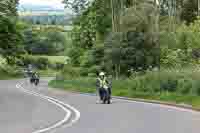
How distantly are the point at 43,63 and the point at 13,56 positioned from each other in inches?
1134

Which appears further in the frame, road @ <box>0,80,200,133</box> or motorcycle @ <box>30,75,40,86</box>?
motorcycle @ <box>30,75,40,86</box>

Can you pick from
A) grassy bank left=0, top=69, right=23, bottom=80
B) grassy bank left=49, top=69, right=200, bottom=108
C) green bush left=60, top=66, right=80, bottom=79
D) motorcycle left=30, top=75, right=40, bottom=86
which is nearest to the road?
grassy bank left=49, top=69, right=200, bottom=108

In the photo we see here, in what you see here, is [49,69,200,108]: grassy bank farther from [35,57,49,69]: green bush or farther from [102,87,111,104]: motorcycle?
[35,57,49,69]: green bush

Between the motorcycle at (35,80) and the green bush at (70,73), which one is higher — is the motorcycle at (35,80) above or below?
below

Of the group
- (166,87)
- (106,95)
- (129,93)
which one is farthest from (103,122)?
(129,93)

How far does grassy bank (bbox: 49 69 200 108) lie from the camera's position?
28125 millimetres

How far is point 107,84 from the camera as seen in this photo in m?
29.5

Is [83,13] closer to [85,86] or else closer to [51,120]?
[85,86]

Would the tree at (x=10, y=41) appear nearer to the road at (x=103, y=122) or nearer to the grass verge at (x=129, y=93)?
the grass verge at (x=129, y=93)

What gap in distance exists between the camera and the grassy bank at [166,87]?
92.3 feet

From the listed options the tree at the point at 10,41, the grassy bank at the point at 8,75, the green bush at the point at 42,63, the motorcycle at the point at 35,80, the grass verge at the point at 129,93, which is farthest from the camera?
the green bush at the point at 42,63

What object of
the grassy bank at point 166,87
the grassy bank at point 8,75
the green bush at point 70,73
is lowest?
the grassy bank at point 8,75


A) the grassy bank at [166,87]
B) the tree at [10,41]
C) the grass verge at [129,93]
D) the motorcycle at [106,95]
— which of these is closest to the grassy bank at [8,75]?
the tree at [10,41]

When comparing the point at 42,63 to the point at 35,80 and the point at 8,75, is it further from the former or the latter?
the point at 35,80
